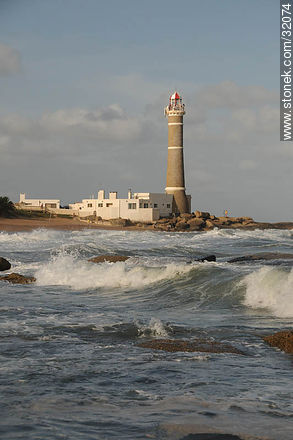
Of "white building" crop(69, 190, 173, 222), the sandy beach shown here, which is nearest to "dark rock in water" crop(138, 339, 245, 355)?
the sandy beach

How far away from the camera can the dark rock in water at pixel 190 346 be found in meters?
7.61

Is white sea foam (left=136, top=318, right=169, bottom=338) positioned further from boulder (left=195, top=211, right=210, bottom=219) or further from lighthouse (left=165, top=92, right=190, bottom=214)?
boulder (left=195, top=211, right=210, bottom=219)

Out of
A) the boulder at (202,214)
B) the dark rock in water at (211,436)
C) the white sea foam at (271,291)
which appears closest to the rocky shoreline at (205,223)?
the boulder at (202,214)

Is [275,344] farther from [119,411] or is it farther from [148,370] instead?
[119,411]

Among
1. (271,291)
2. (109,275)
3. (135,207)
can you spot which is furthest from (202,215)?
(271,291)

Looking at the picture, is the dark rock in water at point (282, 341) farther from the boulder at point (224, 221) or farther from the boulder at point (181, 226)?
the boulder at point (224, 221)

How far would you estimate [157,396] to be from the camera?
5.60 meters

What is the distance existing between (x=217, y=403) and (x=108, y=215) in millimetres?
63478

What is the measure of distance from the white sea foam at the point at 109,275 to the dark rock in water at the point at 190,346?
313 inches

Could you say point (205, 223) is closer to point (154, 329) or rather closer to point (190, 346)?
point (154, 329)

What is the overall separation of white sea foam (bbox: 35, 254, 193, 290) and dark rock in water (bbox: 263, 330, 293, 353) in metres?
8.20

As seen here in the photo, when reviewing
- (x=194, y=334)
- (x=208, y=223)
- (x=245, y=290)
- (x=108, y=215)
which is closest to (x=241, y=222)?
(x=208, y=223)

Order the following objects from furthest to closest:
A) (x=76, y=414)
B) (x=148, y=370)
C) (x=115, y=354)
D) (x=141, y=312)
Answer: (x=141, y=312)
(x=115, y=354)
(x=148, y=370)
(x=76, y=414)

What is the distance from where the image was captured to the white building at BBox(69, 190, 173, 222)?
218 ft
